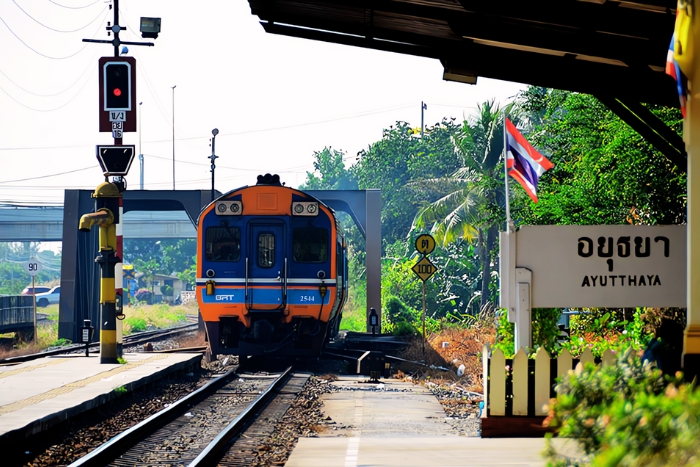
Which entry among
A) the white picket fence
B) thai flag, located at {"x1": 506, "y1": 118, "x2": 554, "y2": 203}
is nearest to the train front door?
thai flag, located at {"x1": 506, "y1": 118, "x2": 554, "y2": 203}

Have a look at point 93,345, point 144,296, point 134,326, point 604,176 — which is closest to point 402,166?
point 134,326

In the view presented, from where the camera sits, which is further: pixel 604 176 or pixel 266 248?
pixel 266 248

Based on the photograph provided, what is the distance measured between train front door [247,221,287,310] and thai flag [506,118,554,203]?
733 cm

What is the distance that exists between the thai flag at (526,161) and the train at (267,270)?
7.12 metres

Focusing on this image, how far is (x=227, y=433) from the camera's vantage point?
10.5 meters

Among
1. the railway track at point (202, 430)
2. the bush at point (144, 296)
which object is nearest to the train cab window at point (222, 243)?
the railway track at point (202, 430)

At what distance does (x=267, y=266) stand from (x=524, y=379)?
10.3 metres

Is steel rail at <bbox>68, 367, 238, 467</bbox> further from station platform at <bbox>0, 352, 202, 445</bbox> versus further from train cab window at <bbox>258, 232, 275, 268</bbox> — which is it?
train cab window at <bbox>258, 232, 275, 268</bbox>

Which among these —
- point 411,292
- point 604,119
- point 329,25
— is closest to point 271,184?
point 604,119

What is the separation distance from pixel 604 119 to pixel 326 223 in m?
5.67

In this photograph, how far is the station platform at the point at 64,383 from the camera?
33.3 feet

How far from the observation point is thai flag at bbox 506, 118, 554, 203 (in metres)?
11.3

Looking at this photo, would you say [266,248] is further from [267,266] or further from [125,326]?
[125,326]

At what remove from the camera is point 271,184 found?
1856 centimetres
